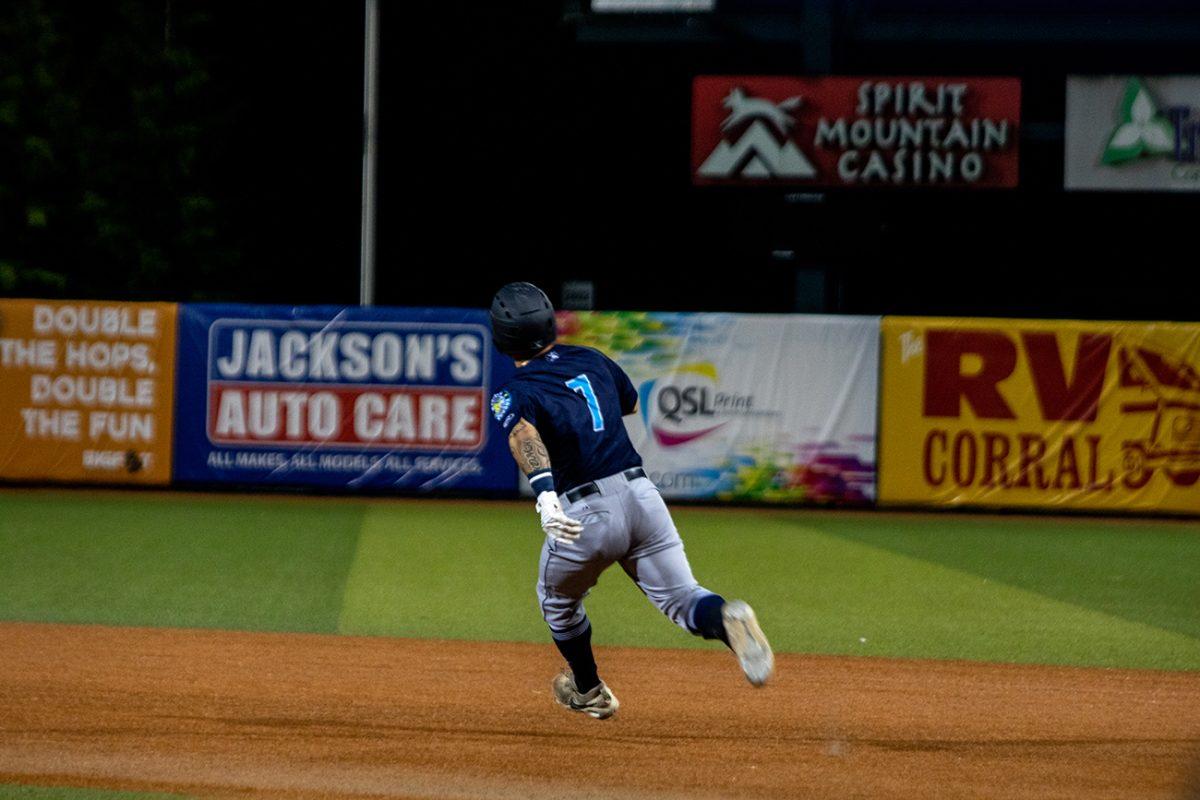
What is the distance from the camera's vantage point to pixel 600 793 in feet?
20.1

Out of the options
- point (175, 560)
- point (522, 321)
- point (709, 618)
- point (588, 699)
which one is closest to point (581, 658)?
point (588, 699)

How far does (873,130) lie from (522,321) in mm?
16654

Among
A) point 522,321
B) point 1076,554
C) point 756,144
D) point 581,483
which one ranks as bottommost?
point 1076,554

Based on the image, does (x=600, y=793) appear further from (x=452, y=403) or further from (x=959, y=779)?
(x=452, y=403)

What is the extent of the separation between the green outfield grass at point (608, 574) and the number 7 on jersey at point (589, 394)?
317 centimetres

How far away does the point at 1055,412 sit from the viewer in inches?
650

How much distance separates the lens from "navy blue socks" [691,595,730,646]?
6445mm

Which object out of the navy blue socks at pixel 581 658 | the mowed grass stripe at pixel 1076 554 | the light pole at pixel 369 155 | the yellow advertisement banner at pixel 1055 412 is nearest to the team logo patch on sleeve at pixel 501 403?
the navy blue socks at pixel 581 658

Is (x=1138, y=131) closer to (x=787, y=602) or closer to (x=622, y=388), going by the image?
(x=787, y=602)

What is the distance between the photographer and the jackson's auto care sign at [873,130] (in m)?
22.3

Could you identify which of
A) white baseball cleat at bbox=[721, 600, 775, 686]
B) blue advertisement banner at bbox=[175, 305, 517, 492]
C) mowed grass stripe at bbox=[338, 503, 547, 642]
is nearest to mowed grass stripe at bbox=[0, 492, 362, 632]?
mowed grass stripe at bbox=[338, 503, 547, 642]

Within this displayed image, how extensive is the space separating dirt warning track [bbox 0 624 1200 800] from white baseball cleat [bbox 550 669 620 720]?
90mm

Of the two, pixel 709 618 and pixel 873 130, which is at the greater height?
pixel 873 130

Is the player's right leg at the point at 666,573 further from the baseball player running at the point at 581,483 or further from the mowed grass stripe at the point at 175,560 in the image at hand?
the mowed grass stripe at the point at 175,560
